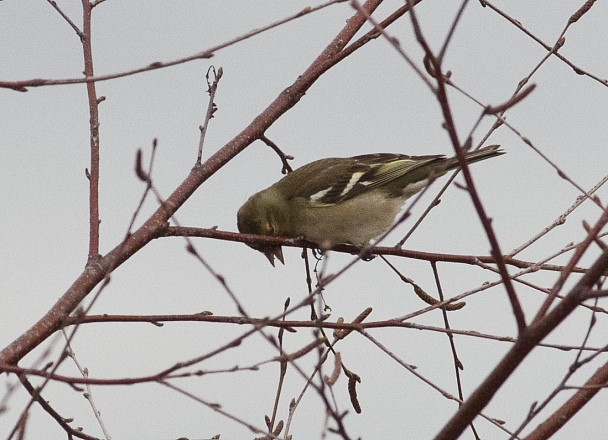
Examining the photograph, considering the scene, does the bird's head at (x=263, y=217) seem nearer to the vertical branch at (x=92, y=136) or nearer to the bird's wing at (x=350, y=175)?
the bird's wing at (x=350, y=175)

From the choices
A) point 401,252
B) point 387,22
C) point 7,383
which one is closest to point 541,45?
point 387,22

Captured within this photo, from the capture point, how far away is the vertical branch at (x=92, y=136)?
3777mm

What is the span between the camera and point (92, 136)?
4035 mm

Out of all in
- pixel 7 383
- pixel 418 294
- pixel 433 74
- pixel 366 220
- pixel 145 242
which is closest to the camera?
pixel 433 74

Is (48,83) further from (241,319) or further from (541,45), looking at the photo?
(541,45)

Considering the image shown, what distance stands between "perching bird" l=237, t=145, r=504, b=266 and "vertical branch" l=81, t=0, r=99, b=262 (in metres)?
2.39

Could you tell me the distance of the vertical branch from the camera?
378 centimetres

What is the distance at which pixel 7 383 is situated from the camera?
2.60m

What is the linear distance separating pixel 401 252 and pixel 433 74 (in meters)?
2.38

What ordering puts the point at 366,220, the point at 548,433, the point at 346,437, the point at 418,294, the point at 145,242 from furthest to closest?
1. the point at 366,220
2. the point at 418,294
3. the point at 145,242
4. the point at 548,433
5. the point at 346,437

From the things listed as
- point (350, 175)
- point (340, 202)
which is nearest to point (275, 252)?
point (340, 202)

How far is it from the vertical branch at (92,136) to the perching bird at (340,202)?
7.86ft

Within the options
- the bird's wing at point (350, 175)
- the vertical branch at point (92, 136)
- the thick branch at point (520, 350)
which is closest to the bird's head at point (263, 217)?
the bird's wing at point (350, 175)

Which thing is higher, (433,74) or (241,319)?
(241,319)
